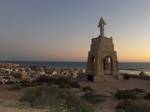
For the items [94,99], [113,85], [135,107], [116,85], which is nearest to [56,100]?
[94,99]

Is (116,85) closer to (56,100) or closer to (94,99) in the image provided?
(94,99)

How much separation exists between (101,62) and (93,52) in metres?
1.42

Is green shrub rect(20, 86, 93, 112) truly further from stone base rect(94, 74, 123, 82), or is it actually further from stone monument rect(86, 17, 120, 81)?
stone monument rect(86, 17, 120, 81)

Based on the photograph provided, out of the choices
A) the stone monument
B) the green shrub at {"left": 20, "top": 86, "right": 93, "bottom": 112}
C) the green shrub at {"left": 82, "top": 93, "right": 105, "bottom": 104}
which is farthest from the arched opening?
the green shrub at {"left": 20, "top": 86, "right": 93, "bottom": 112}

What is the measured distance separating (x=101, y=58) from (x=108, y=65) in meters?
2.65

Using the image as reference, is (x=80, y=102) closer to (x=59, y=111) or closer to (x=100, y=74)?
(x=59, y=111)

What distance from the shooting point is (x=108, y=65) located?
3103 centimetres

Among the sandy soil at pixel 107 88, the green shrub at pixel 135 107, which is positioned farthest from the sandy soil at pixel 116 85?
the green shrub at pixel 135 107

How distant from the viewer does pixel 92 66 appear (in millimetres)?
29953

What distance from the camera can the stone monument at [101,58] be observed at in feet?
93.2

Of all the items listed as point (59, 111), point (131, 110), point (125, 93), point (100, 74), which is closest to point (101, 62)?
point (100, 74)

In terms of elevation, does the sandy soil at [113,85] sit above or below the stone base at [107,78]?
below

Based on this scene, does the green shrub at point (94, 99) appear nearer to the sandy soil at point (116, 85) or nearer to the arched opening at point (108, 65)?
the sandy soil at point (116, 85)

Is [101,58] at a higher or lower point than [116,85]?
higher
